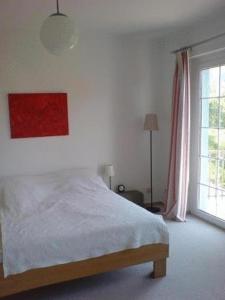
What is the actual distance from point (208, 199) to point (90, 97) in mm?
2092

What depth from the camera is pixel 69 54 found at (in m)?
4.15

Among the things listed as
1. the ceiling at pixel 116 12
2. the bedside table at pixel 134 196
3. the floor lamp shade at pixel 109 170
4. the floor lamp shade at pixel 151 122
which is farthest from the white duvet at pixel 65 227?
the ceiling at pixel 116 12

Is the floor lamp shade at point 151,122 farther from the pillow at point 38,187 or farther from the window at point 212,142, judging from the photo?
the pillow at point 38,187

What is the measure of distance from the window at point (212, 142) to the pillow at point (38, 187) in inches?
54.3

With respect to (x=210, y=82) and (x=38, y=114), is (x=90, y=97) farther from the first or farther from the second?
(x=210, y=82)

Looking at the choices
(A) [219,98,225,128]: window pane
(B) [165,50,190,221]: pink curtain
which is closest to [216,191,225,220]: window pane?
(B) [165,50,190,221]: pink curtain

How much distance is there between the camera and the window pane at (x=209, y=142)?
12.8 feet

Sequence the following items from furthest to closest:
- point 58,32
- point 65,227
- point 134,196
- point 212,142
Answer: point 134,196 → point 212,142 → point 65,227 → point 58,32

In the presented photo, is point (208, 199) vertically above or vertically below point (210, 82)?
below

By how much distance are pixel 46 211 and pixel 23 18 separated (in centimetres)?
211

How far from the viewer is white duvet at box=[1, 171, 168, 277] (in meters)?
2.33

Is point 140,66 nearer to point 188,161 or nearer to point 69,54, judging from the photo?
point 69,54

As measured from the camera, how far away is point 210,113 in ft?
13.0

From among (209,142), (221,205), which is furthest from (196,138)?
(221,205)
